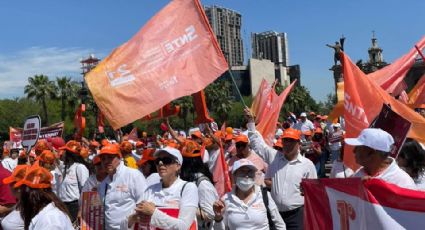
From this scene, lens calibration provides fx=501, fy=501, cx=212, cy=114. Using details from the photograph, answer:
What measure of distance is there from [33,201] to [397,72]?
6517mm

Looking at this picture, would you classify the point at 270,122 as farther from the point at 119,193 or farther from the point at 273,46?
the point at 273,46

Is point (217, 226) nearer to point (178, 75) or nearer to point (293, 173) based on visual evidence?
point (293, 173)

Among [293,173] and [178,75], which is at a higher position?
[178,75]

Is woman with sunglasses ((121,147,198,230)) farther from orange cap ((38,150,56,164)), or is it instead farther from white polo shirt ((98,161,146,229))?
→ orange cap ((38,150,56,164))

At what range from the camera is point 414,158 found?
5.06 metres

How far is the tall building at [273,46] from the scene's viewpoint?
164 metres

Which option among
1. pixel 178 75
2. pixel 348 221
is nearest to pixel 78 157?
pixel 178 75

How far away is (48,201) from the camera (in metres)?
3.85

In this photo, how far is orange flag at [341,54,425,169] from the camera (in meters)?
5.78

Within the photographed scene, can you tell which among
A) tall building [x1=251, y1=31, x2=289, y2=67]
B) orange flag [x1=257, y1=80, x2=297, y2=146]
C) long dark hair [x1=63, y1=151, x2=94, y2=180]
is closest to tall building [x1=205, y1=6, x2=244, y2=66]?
tall building [x1=251, y1=31, x2=289, y2=67]

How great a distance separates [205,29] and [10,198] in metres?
3.67

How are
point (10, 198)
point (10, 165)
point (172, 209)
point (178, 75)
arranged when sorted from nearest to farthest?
point (172, 209)
point (10, 198)
point (178, 75)
point (10, 165)

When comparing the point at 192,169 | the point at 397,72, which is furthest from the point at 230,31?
the point at 192,169

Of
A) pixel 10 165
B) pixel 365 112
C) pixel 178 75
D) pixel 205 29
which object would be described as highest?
pixel 205 29
